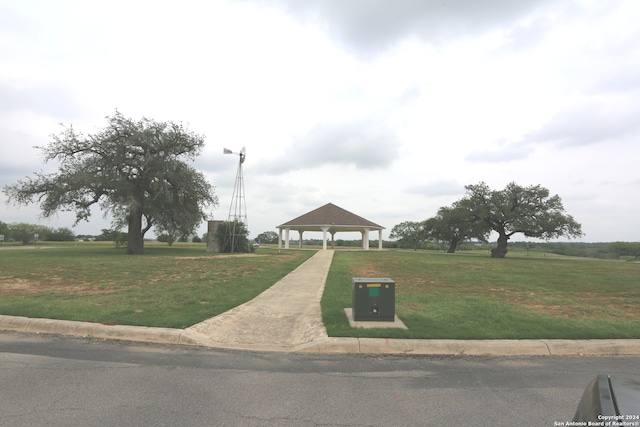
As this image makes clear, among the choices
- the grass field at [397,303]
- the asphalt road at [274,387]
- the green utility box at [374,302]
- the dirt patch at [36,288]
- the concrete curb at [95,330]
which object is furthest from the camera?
the dirt patch at [36,288]

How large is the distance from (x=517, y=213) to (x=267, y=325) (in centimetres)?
4156

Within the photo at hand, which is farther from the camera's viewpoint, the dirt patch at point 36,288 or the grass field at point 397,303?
the dirt patch at point 36,288

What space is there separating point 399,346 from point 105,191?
29349 mm

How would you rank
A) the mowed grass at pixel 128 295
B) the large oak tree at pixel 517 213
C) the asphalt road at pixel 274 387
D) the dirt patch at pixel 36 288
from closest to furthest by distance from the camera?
the asphalt road at pixel 274 387 → the mowed grass at pixel 128 295 → the dirt patch at pixel 36 288 → the large oak tree at pixel 517 213

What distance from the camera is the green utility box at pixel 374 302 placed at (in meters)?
6.84

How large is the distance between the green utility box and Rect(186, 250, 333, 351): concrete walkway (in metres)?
0.78

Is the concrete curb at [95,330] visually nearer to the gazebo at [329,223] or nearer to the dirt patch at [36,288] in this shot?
the dirt patch at [36,288]

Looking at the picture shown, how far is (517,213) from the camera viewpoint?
136 ft

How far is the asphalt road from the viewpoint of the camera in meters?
3.43

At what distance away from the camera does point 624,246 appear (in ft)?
292

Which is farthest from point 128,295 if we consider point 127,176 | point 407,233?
point 407,233

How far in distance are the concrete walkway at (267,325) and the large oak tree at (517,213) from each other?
3833cm

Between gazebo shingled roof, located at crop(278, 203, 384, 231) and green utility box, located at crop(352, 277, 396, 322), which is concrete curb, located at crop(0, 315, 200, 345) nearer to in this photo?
green utility box, located at crop(352, 277, 396, 322)

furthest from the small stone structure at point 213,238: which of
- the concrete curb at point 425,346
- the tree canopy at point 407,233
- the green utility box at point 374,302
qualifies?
the tree canopy at point 407,233
